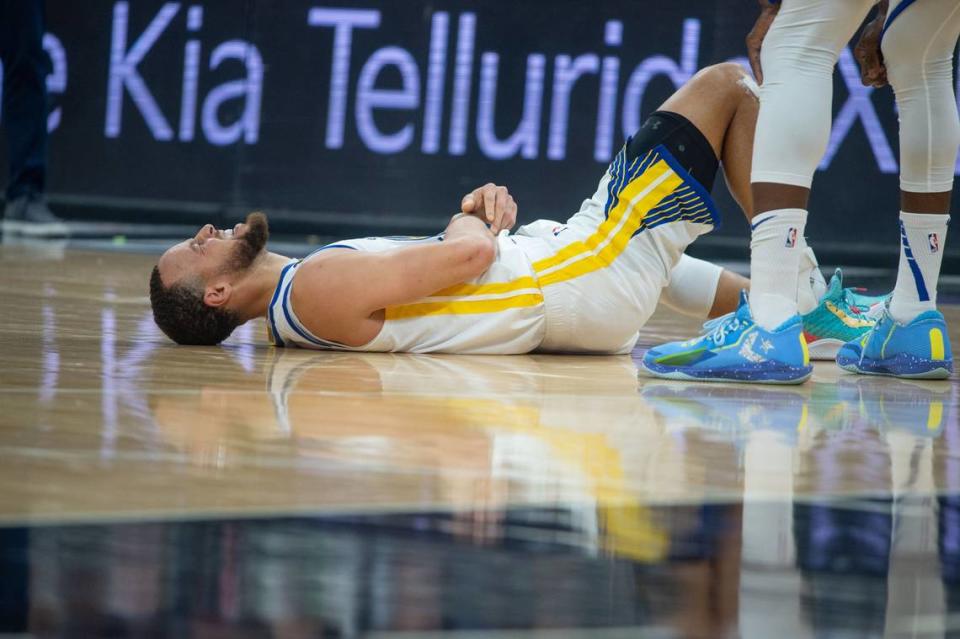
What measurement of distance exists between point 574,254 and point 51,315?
122cm

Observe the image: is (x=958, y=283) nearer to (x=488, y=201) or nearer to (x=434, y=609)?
(x=488, y=201)

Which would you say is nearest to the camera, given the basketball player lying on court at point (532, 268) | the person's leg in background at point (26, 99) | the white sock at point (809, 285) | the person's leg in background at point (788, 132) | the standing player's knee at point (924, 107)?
the person's leg in background at point (788, 132)

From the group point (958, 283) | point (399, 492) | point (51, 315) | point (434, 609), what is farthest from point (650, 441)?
point (958, 283)

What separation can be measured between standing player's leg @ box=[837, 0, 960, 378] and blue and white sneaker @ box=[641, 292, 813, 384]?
0.29 meters

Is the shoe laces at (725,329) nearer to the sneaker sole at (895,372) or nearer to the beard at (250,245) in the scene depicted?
the sneaker sole at (895,372)

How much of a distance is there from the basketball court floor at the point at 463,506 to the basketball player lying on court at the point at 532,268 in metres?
0.38

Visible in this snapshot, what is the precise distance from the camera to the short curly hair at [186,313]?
276 cm

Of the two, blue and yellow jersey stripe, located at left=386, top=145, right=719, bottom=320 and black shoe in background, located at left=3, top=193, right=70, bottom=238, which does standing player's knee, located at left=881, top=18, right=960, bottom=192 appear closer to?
blue and yellow jersey stripe, located at left=386, top=145, right=719, bottom=320

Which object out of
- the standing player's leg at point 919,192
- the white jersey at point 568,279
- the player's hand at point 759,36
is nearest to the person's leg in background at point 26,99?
the white jersey at point 568,279

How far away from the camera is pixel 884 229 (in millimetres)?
6184

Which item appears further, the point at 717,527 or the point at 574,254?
the point at 574,254

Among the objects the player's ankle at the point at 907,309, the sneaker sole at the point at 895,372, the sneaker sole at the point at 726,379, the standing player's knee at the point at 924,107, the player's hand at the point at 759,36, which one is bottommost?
the sneaker sole at the point at 726,379

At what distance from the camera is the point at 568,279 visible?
9.05 feet

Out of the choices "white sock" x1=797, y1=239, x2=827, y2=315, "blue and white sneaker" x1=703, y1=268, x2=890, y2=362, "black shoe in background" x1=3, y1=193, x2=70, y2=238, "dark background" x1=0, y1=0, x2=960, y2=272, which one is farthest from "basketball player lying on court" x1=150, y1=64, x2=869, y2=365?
"black shoe in background" x1=3, y1=193, x2=70, y2=238
